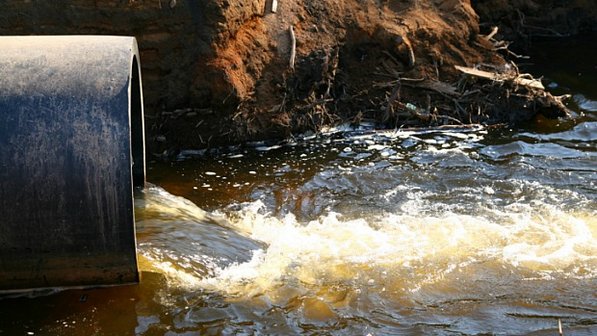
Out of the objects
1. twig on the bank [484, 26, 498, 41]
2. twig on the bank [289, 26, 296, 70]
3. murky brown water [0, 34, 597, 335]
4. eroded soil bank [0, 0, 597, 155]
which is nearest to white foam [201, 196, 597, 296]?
murky brown water [0, 34, 597, 335]

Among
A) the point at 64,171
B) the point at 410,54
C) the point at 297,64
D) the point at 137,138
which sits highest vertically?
the point at 410,54

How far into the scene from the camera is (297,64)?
908cm

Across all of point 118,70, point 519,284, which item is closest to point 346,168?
point 519,284

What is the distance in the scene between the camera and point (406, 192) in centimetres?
772

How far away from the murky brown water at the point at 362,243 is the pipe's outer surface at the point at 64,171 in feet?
1.66

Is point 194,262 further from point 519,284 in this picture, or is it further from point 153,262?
point 519,284

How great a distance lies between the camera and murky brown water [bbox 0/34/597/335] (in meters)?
5.33

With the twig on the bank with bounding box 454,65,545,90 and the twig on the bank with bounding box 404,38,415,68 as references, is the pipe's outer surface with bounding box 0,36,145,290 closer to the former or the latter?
the twig on the bank with bounding box 404,38,415,68

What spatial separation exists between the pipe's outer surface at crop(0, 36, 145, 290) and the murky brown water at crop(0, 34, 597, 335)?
505 millimetres

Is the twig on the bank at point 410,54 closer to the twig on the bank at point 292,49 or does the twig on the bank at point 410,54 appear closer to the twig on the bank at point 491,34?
the twig on the bank at point 491,34

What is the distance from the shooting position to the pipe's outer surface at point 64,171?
4711 mm

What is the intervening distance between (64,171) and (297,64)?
185 inches

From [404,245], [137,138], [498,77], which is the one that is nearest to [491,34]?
[498,77]

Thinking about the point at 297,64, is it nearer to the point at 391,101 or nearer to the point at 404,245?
the point at 391,101
